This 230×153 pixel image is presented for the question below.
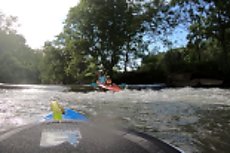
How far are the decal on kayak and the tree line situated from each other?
22.7 meters

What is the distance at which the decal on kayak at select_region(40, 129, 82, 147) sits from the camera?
10.1 ft

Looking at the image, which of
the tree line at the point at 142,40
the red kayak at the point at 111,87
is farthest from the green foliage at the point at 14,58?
the red kayak at the point at 111,87

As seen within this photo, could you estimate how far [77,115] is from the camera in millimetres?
3891

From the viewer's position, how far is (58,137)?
3.17m

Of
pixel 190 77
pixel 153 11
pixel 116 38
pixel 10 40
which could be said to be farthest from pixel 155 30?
pixel 10 40

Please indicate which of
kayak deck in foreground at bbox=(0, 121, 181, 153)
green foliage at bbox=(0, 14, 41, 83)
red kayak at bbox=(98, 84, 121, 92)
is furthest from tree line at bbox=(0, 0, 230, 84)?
kayak deck in foreground at bbox=(0, 121, 181, 153)

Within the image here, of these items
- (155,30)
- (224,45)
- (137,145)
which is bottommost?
(137,145)

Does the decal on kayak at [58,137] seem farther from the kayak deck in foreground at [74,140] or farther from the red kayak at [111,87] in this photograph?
the red kayak at [111,87]

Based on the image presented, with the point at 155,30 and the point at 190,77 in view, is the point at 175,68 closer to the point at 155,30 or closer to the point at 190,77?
Result: the point at 190,77

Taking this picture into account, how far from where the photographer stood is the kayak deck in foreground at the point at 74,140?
8.76 ft

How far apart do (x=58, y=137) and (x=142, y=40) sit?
1212 inches

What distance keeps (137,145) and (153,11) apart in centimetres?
2848

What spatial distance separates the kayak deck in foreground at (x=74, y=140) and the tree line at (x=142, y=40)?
22667mm

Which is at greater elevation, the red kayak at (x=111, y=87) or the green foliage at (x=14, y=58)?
the green foliage at (x=14, y=58)
